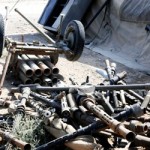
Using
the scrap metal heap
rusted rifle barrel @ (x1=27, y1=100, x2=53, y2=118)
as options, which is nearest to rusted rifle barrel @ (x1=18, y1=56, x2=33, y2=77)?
the scrap metal heap

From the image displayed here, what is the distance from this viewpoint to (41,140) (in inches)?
185

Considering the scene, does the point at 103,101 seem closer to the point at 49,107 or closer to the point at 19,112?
the point at 49,107

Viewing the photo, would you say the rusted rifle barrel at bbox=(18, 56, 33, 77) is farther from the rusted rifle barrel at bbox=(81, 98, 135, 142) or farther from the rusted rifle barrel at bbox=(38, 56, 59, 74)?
the rusted rifle barrel at bbox=(81, 98, 135, 142)

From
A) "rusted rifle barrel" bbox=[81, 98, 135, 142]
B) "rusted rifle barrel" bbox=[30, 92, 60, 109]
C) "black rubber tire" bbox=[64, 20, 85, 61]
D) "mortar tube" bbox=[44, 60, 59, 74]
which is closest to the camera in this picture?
"rusted rifle barrel" bbox=[81, 98, 135, 142]

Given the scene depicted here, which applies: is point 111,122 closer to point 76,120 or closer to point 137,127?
point 137,127

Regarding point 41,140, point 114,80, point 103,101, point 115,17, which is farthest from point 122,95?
point 115,17

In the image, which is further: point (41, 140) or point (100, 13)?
point (100, 13)

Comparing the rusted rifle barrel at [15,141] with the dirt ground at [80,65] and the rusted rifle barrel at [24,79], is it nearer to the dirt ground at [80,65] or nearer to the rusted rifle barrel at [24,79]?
the rusted rifle barrel at [24,79]

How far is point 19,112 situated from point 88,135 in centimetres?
A: 99

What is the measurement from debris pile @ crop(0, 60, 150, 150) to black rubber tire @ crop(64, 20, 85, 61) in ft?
7.34

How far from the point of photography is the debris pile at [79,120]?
421 cm

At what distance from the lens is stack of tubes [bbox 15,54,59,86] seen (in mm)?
7406

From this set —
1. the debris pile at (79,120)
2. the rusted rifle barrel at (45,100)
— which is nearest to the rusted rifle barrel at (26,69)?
the debris pile at (79,120)

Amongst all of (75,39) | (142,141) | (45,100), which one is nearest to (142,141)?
(142,141)
